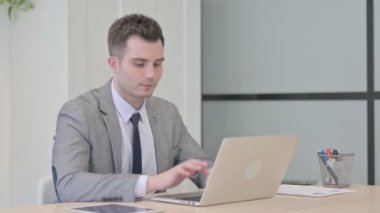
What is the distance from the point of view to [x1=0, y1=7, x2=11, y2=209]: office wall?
334 cm

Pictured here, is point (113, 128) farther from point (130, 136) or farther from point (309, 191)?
point (309, 191)

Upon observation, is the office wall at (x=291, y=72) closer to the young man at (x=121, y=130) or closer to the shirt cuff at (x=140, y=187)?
the young man at (x=121, y=130)

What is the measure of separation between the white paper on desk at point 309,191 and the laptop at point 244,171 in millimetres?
127

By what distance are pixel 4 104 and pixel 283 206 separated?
196cm

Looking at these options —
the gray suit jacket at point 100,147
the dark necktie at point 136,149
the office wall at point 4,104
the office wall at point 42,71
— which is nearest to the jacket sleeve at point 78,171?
the gray suit jacket at point 100,147

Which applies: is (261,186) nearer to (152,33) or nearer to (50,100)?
(152,33)

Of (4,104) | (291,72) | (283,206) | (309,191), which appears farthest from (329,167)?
(4,104)

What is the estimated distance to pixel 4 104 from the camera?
3354 millimetres

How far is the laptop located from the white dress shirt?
1.06 ft

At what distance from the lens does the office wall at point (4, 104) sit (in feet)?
11.0

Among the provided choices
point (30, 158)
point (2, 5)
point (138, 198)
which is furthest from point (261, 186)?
point (2, 5)

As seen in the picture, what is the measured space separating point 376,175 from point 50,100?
162cm

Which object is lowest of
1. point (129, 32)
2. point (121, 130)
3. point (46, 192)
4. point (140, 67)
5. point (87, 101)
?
point (46, 192)

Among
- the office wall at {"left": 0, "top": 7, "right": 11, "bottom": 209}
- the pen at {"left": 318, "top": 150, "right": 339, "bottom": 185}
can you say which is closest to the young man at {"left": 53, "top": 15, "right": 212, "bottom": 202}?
the pen at {"left": 318, "top": 150, "right": 339, "bottom": 185}
